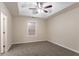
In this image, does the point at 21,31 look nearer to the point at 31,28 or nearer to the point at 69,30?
the point at 31,28

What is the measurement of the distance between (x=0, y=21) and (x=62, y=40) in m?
3.60

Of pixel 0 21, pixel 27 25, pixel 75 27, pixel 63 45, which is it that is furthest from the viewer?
pixel 27 25

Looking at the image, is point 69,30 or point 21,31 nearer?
point 69,30

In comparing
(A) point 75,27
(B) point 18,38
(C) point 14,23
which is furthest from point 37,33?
(A) point 75,27

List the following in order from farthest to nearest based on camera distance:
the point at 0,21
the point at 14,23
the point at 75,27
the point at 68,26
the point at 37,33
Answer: the point at 37,33, the point at 14,23, the point at 68,26, the point at 75,27, the point at 0,21

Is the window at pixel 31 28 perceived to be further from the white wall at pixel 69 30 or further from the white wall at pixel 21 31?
the white wall at pixel 69 30

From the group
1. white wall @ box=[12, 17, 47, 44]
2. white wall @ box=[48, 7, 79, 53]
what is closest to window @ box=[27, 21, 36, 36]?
white wall @ box=[12, 17, 47, 44]

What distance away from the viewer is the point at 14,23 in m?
5.92

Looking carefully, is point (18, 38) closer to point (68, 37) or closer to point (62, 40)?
point (62, 40)

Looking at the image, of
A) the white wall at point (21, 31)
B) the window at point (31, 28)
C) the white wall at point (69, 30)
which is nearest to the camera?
the white wall at point (69, 30)

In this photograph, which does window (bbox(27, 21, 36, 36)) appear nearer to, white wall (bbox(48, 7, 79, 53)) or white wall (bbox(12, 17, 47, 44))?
white wall (bbox(12, 17, 47, 44))

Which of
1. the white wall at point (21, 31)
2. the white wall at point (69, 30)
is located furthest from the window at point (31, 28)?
the white wall at point (69, 30)

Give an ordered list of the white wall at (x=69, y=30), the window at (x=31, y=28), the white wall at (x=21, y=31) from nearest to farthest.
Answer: the white wall at (x=69, y=30) < the white wall at (x=21, y=31) < the window at (x=31, y=28)

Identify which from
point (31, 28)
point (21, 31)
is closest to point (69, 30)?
point (31, 28)
